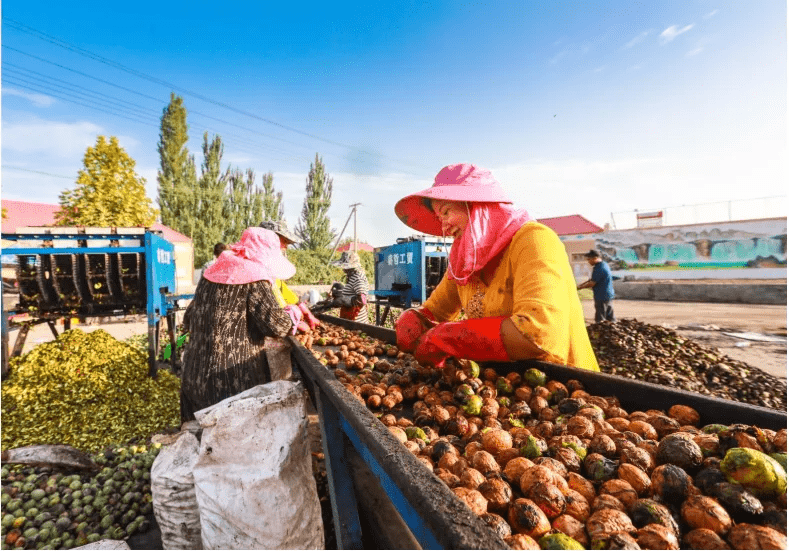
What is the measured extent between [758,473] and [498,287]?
1.45 meters

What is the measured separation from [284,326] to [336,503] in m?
1.92

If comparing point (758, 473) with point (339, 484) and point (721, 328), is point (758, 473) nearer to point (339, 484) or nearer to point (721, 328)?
point (339, 484)

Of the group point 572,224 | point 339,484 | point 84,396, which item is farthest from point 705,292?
point 84,396

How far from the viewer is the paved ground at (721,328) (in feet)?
25.6

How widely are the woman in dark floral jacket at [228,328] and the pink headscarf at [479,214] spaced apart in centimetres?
173

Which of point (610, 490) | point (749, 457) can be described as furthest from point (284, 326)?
point (749, 457)

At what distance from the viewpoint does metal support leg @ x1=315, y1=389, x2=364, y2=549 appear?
1562 mm

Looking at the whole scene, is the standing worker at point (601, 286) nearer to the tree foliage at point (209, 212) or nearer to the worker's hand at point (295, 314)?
the worker's hand at point (295, 314)

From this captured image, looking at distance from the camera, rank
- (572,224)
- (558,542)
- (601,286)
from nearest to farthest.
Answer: (558,542)
(601,286)
(572,224)

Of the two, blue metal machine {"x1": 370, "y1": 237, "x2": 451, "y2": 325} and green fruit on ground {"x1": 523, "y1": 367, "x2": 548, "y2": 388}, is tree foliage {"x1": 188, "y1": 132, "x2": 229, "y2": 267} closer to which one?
blue metal machine {"x1": 370, "y1": 237, "x2": 451, "y2": 325}

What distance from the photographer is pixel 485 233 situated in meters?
2.34

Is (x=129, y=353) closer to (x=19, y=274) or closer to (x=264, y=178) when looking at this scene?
(x=19, y=274)

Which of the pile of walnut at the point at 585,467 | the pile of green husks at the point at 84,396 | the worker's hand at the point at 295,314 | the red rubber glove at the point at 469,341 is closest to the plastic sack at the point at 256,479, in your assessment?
the pile of walnut at the point at 585,467

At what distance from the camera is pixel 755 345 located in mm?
8703
